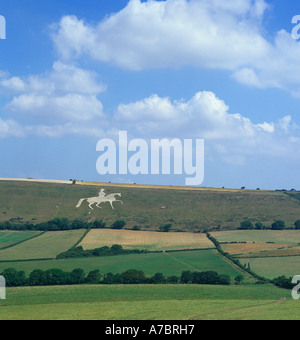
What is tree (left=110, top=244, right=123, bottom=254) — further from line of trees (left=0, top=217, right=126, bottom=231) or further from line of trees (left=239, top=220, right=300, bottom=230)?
line of trees (left=239, top=220, right=300, bottom=230)

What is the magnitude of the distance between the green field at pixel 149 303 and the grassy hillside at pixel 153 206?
2025 inches

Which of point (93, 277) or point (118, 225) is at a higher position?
point (118, 225)

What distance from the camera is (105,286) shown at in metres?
55.8

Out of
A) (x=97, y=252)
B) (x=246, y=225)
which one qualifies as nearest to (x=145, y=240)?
(x=97, y=252)

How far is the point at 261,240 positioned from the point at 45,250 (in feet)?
140

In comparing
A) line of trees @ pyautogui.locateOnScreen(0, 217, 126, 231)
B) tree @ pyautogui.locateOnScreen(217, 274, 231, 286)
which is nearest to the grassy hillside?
line of trees @ pyautogui.locateOnScreen(0, 217, 126, 231)

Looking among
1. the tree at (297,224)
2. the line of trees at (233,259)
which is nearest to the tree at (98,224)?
the line of trees at (233,259)

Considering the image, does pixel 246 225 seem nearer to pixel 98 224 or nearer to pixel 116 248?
pixel 98 224

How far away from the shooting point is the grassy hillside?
110m

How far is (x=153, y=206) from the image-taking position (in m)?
122

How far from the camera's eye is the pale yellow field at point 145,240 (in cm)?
8619

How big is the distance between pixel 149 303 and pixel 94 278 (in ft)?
54.9

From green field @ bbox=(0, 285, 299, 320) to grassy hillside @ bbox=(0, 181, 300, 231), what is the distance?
51.4m
